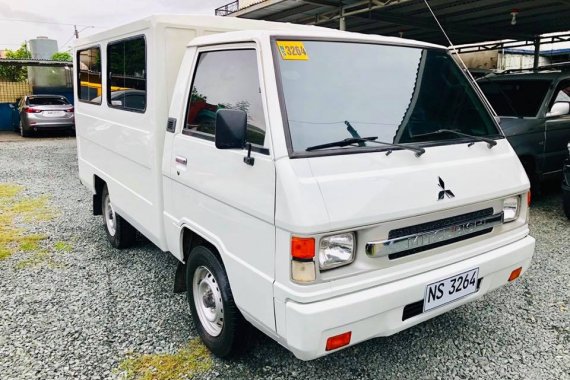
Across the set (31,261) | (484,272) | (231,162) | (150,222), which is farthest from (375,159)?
(31,261)

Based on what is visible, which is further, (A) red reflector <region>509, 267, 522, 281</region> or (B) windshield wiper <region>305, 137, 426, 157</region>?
(A) red reflector <region>509, 267, 522, 281</region>

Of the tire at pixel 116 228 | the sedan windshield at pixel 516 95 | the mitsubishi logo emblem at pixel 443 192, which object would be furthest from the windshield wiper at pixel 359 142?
the sedan windshield at pixel 516 95

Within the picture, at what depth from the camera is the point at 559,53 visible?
20047mm

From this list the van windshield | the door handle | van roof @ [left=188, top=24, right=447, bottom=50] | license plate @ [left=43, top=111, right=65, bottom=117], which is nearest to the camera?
the van windshield

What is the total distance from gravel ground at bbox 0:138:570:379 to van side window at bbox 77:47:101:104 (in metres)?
1.67

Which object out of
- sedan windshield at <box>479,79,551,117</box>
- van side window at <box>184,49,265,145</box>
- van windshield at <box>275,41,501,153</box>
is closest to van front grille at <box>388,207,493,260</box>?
van windshield at <box>275,41,501,153</box>

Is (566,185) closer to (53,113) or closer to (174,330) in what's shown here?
(174,330)

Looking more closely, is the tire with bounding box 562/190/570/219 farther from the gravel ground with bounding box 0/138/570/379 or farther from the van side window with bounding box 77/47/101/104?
the van side window with bounding box 77/47/101/104

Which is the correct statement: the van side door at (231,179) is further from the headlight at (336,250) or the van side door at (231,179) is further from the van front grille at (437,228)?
the van front grille at (437,228)

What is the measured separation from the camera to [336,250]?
2.20 m

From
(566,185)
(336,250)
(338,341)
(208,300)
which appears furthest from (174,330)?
(566,185)

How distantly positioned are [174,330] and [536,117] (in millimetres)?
5578

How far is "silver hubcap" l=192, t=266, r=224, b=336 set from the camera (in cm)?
288

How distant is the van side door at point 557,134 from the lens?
21.2ft
